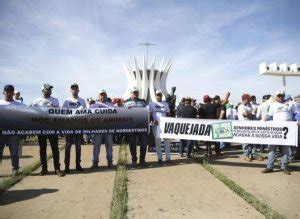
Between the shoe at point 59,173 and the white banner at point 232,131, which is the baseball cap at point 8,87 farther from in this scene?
the white banner at point 232,131

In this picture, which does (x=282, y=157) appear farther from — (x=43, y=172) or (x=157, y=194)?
(x=43, y=172)

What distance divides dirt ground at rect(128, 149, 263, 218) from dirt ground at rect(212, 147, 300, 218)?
1.59 ft

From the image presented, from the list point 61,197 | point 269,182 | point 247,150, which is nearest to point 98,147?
point 61,197

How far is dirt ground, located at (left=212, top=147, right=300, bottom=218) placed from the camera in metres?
5.30

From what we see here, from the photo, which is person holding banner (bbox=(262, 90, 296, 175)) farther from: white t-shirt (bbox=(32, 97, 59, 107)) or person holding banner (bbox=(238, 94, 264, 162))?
white t-shirt (bbox=(32, 97, 59, 107))

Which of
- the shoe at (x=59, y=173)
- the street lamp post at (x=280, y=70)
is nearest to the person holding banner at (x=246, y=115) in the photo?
the shoe at (x=59, y=173)

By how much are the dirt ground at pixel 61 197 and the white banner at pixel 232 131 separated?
7.50 ft

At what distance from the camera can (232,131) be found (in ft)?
28.5

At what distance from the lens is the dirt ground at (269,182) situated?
530 cm

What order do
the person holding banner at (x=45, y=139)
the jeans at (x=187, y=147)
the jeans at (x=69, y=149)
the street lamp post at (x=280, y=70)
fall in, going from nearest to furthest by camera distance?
the person holding banner at (x=45, y=139)
the jeans at (x=69, y=149)
the jeans at (x=187, y=147)
the street lamp post at (x=280, y=70)

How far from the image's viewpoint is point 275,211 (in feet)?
16.2

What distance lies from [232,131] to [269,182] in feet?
6.88

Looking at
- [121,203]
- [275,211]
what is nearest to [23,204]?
[121,203]

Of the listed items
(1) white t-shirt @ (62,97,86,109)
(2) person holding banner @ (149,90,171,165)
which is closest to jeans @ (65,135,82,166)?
(1) white t-shirt @ (62,97,86,109)
